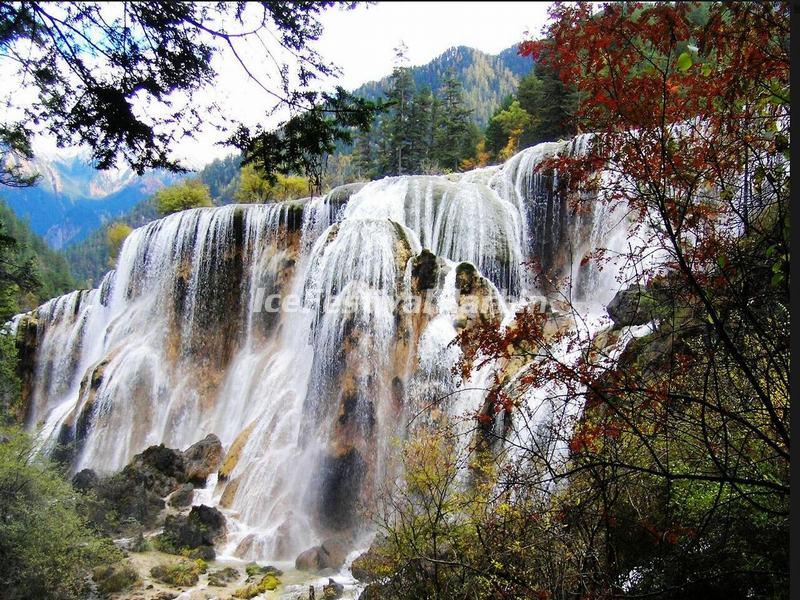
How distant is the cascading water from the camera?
44.3 feet

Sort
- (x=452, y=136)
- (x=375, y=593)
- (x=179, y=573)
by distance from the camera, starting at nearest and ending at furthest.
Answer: (x=375, y=593) → (x=179, y=573) → (x=452, y=136)

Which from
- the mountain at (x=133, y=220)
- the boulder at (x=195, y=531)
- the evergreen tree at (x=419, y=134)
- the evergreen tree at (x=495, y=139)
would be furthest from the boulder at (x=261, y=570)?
the mountain at (x=133, y=220)

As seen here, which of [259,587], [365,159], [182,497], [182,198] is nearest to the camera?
[259,587]

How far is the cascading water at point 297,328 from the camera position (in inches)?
532

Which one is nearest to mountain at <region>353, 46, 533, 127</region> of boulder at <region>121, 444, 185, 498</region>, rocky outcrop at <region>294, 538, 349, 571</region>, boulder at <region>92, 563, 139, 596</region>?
boulder at <region>121, 444, 185, 498</region>

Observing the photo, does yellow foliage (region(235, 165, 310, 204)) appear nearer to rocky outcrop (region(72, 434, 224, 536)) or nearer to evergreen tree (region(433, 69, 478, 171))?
evergreen tree (region(433, 69, 478, 171))

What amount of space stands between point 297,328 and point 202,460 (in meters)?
5.98

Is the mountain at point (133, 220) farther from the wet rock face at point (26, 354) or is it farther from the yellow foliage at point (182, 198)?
the wet rock face at point (26, 354)

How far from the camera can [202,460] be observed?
1559 centimetres

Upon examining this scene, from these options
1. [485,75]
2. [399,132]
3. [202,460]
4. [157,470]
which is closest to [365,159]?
[399,132]

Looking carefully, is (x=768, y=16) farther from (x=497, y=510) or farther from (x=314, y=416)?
(x=314, y=416)

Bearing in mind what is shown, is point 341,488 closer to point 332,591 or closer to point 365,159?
point 332,591

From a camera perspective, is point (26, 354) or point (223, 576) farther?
point (26, 354)

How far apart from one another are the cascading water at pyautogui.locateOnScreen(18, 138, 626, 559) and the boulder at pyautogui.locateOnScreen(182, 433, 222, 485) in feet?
2.44
